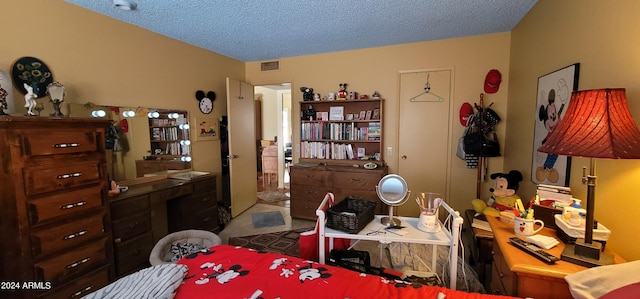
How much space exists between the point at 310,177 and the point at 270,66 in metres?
1.96

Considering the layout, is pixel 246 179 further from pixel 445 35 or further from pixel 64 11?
pixel 445 35

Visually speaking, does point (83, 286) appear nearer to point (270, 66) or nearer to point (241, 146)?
point (241, 146)

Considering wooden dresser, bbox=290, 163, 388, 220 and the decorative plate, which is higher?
the decorative plate

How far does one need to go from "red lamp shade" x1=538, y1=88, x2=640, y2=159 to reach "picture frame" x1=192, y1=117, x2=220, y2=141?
3.57 meters

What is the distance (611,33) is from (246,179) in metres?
4.01

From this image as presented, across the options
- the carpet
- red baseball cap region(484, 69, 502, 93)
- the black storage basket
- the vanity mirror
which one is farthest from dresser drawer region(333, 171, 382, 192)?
the vanity mirror

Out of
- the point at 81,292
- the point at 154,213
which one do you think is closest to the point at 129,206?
the point at 81,292

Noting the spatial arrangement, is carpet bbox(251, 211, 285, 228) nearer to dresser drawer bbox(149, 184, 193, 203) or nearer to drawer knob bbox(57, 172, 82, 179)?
dresser drawer bbox(149, 184, 193, 203)

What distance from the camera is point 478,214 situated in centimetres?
254

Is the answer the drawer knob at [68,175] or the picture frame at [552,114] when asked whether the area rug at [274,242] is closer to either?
the drawer knob at [68,175]

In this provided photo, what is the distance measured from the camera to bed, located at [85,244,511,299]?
113 cm

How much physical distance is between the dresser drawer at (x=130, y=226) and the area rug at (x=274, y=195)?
2.42 meters

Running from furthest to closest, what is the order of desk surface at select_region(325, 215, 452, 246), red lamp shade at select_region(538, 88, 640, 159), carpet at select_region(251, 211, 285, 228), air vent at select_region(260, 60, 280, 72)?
air vent at select_region(260, 60, 280, 72) → carpet at select_region(251, 211, 285, 228) → desk surface at select_region(325, 215, 452, 246) → red lamp shade at select_region(538, 88, 640, 159)

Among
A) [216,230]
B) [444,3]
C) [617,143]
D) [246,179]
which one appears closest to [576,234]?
[617,143]
